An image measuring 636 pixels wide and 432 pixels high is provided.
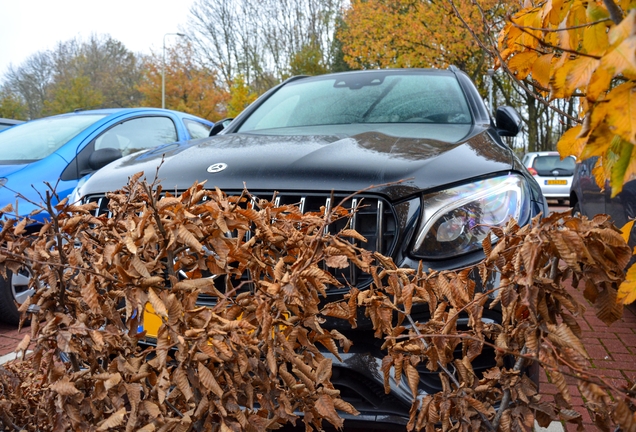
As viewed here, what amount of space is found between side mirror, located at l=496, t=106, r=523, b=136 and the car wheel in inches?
134

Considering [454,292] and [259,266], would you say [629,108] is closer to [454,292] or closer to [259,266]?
[454,292]

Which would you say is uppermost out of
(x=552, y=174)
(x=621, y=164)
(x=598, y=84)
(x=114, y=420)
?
(x=598, y=84)

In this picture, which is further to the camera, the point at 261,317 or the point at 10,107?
the point at 10,107

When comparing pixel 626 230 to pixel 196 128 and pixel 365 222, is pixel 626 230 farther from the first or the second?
pixel 196 128

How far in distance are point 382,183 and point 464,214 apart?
329 mm

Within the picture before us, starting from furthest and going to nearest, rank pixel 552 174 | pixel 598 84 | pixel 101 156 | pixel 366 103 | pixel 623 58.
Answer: pixel 552 174, pixel 101 156, pixel 366 103, pixel 598 84, pixel 623 58

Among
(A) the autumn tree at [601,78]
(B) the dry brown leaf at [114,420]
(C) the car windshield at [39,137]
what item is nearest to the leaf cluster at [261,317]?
(B) the dry brown leaf at [114,420]

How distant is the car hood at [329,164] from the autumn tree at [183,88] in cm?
2871

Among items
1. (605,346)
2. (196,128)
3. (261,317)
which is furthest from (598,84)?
(196,128)

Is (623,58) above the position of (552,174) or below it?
above

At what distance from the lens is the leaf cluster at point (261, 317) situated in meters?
1.32

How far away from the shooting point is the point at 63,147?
202 inches

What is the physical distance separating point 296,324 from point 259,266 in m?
0.19

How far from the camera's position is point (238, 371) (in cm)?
144
